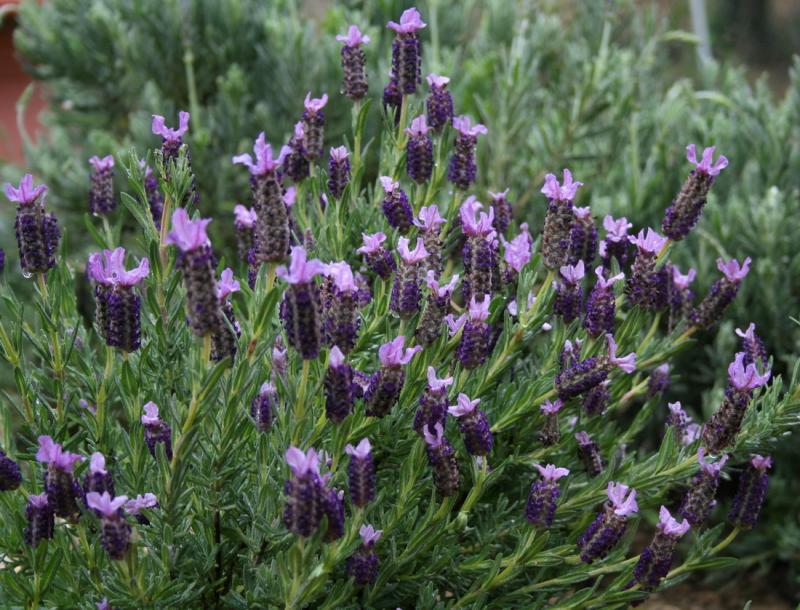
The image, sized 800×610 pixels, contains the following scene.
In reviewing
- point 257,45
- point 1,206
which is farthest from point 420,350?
point 1,206

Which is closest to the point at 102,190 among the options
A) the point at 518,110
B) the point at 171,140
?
the point at 171,140

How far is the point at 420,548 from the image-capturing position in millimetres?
1632

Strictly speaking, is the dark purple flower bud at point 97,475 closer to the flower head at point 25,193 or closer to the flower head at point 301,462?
the flower head at point 301,462

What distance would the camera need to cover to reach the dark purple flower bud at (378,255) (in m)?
1.75

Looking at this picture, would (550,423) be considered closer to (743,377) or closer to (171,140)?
(743,377)

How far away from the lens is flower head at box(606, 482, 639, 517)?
1.65 m

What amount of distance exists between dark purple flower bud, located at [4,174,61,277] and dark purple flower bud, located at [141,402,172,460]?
31cm

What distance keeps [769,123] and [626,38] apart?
166 centimetres

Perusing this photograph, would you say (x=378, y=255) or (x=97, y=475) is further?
(x=378, y=255)

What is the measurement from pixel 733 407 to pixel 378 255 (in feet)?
2.21

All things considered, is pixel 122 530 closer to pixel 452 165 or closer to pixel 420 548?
pixel 420 548

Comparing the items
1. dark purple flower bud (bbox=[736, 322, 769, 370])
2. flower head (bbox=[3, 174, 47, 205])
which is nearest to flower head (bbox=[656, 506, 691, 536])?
dark purple flower bud (bbox=[736, 322, 769, 370])

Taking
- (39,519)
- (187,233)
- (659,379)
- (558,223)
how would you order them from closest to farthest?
(187,233) < (39,519) < (558,223) < (659,379)

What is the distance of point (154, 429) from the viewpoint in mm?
1618
